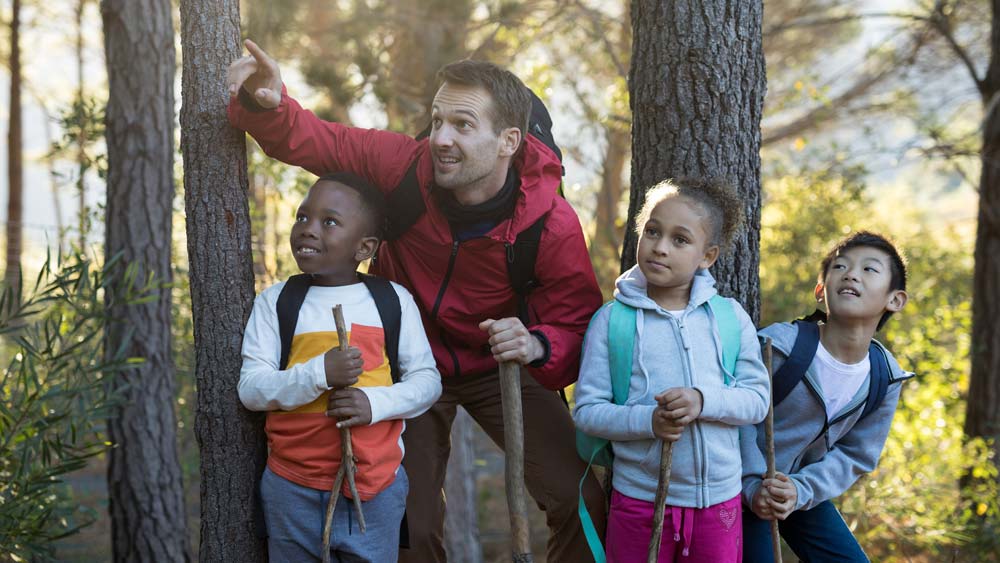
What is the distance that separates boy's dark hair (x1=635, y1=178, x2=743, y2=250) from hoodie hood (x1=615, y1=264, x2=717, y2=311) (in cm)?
Result: 13

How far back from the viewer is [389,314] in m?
2.84

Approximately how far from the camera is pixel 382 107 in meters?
Result: 6.69

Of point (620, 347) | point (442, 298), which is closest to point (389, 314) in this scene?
point (442, 298)

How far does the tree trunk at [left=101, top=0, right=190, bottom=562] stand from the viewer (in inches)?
199

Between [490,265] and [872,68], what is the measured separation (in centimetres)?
870

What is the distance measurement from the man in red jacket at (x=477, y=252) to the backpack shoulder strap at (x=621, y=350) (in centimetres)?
21

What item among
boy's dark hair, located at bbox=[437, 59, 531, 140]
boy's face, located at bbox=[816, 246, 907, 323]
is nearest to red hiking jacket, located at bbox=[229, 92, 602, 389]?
boy's dark hair, located at bbox=[437, 59, 531, 140]

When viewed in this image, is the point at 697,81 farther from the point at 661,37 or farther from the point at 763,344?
the point at 763,344

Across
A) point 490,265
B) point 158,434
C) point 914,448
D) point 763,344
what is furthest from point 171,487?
point 914,448

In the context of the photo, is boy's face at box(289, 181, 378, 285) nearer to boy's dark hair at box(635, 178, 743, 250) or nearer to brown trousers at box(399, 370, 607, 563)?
brown trousers at box(399, 370, 607, 563)

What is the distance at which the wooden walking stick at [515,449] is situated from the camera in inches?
107

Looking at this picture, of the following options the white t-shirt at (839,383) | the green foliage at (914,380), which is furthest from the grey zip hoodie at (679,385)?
the green foliage at (914,380)

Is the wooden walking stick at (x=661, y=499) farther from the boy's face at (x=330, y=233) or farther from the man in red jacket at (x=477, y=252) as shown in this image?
the boy's face at (x=330, y=233)

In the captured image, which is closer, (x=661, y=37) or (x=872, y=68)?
(x=661, y=37)
